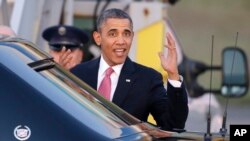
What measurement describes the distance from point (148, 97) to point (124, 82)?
0.14 metres

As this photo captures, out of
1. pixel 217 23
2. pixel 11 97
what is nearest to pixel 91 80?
pixel 11 97

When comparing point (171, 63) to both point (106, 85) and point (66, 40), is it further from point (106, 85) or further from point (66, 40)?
point (66, 40)

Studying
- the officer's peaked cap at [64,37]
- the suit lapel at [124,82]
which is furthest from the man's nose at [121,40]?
the officer's peaked cap at [64,37]

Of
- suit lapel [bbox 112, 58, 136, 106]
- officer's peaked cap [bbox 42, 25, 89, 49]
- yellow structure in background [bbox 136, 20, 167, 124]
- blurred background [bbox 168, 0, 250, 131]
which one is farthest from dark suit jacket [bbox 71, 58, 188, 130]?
blurred background [bbox 168, 0, 250, 131]

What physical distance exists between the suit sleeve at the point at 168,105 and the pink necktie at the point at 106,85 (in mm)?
211

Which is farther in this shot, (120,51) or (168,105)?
(120,51)

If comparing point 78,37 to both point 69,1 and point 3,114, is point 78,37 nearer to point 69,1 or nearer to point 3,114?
point 69,1

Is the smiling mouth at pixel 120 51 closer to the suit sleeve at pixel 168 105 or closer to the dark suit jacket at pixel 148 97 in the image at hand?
the dark suit jacket at pixel 148 97

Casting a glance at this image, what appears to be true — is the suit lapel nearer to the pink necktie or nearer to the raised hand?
the pink necktie

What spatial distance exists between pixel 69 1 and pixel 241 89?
5.13 feet

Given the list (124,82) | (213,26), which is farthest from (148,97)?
(213,26)

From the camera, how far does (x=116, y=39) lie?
18.3 feet

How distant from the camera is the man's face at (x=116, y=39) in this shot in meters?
5.55

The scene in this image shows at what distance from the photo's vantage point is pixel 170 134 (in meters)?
4.88
